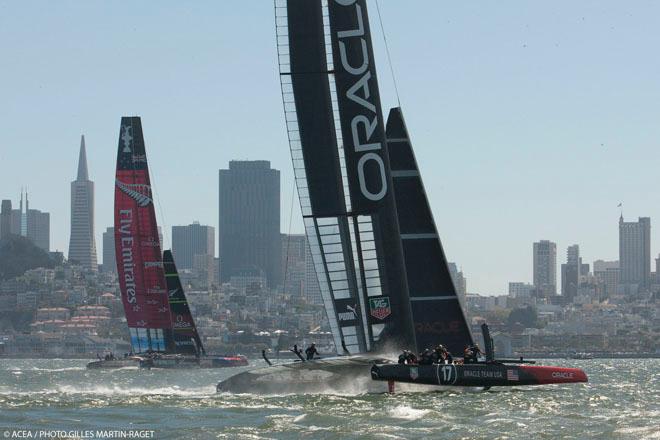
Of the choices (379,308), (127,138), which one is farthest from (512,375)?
(127,138)

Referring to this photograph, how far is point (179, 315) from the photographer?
240 feet

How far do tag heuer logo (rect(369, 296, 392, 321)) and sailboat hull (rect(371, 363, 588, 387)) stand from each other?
206 cm

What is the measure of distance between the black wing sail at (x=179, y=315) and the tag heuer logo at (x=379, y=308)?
138 feet

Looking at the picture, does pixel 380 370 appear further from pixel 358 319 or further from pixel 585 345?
pixel 585 345

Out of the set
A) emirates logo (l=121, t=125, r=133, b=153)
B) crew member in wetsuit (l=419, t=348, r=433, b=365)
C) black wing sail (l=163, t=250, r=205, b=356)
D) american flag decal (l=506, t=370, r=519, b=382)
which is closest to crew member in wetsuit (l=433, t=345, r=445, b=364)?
crew member in wetsuit (l=419, t=348, r=433, b=365)

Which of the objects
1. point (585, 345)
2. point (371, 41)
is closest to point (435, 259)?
point (371, 41)

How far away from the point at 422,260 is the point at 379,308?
3.48 metres

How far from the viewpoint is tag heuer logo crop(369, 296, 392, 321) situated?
31172 millimetres

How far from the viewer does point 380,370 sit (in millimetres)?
29094

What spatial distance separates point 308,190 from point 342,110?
67.6 inches

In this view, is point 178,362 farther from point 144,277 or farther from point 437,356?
point 437,356

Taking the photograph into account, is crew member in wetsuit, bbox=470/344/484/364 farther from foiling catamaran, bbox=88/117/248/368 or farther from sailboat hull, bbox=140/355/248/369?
Result: sailboat hull, bbox=140/355/248/369

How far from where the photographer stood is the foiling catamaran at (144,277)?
66.9 meters

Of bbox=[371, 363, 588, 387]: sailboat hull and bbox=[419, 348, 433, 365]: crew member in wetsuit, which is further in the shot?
bbox=[419, 348, 433, 365]: crew member in wetsuit
